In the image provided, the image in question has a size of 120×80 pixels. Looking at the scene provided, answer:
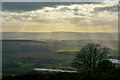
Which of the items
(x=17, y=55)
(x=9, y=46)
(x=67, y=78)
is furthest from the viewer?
(x=9, y=46)

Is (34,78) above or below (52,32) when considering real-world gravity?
below

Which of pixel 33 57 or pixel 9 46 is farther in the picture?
pixel 9 46

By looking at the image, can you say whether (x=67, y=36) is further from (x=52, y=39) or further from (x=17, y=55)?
(x=17, y=55)

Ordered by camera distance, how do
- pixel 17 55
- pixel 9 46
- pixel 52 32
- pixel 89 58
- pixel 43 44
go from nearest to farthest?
1. pixel 89 58
2. pixel 17 55
3. pixel 9 46
4. pixel 43 44
5. pixel 52 32

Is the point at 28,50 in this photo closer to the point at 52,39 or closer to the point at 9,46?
the point at 9,46

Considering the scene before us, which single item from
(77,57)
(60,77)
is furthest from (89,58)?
(60,77)

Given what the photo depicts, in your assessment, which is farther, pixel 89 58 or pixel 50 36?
pixel 50 36

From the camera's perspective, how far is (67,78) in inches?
163

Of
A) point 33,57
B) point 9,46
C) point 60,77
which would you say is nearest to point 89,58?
point 60,77

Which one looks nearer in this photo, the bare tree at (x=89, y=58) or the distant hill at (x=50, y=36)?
the bare tree at (x=89, y=58)

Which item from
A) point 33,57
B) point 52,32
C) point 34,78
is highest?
point 52,32

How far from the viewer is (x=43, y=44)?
25938 millimetres

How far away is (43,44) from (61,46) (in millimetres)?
3254

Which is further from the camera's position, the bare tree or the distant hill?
the distant hill
